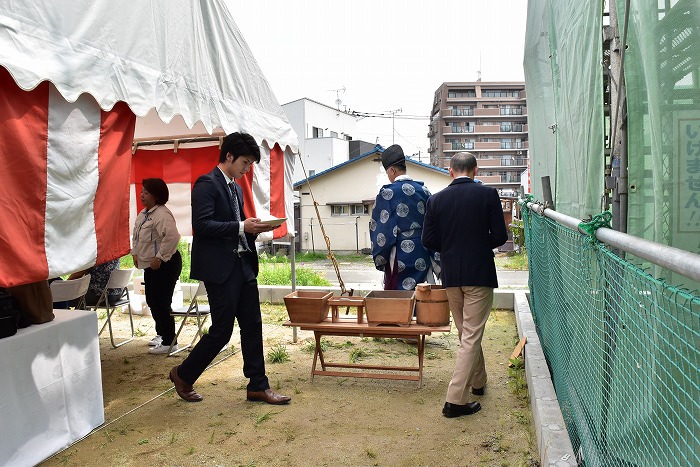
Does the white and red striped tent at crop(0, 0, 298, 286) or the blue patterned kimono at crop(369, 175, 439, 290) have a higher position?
the white and red striped tent at crop(0, 0, 298, 286)

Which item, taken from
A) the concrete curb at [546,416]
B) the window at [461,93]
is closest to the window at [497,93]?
the window at [461,93]

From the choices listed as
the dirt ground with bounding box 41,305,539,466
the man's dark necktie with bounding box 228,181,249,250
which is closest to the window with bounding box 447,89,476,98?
the dirt ground with bounding box 41,305,539,466

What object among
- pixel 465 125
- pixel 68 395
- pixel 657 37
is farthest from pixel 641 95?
pixel 465 125

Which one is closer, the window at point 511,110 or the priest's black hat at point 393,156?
the priest's black hat at point 393,156

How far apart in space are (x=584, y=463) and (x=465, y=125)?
72175mm

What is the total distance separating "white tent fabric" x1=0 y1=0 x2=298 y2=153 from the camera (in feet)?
8.86

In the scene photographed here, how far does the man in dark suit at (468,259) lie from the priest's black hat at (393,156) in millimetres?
1713

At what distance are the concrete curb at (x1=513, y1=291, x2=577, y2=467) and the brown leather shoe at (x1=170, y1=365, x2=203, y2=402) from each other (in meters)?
2.42

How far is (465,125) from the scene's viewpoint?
7206 cm

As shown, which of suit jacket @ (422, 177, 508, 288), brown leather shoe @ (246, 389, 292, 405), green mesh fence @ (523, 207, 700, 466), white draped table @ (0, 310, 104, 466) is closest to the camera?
green mesh fence @ (523, 207, 700, 466)

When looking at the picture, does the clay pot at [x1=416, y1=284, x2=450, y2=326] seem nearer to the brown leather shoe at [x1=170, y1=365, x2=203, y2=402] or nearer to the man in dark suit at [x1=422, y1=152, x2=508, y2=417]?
the man in dark suit at [x1=422, y1=152, x2=508, y2=417]

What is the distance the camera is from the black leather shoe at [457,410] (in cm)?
384

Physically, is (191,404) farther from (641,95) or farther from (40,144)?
(641,95)

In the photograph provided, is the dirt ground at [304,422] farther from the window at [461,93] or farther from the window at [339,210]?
the window at [461,93]
